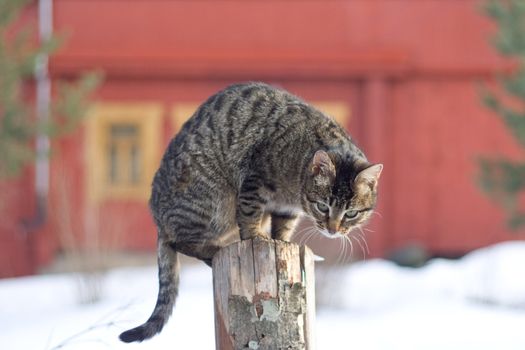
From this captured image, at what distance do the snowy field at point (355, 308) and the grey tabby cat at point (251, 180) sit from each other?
1.83 m

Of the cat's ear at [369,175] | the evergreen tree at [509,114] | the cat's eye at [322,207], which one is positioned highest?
the cat's ear at [369,175]

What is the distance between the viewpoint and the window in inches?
546

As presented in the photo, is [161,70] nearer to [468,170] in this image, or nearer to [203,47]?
[203,47]

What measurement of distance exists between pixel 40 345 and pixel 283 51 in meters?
7.54

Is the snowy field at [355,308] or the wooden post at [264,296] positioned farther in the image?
the snowy field at [355,308]

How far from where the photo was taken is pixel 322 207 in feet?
15.4

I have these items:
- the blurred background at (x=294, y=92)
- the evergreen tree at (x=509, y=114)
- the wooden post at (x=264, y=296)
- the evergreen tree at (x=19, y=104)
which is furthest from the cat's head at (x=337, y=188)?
the blurred background at (x=294, y=92)

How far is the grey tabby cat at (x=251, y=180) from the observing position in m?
4.68

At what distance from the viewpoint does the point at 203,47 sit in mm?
14109

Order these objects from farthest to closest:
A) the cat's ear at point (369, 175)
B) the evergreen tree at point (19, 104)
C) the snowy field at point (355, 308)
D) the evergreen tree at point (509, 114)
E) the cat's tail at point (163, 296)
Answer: the evergreen tree at point (509, 114), the evergreen tree at point (19, 104), the snowy field at point (355, 308), the cat's ear at point (369, 175), the cat's tail at point (163, 296)

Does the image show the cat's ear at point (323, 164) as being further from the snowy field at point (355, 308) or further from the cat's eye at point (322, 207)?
the snowy field at point (355, 308)

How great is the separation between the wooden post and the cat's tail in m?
0.43

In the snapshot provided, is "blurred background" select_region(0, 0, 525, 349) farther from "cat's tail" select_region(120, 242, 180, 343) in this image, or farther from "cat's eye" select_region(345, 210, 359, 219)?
"cat's eye" select_region(345, 210, 359, 219)

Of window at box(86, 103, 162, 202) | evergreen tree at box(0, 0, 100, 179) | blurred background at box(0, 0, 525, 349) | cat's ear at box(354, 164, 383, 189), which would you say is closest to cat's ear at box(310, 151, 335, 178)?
cat's ear at box(354, 164, 383, 189)
